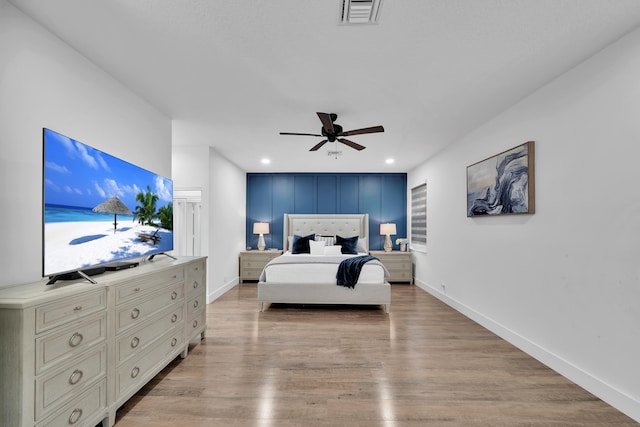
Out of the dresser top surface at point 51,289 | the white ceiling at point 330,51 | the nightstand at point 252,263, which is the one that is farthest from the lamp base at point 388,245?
the dresser top surface at point 51,289

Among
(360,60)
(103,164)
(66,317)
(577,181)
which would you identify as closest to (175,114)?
(103,164)

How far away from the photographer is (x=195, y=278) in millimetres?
2854

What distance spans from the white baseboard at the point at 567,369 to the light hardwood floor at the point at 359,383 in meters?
0.06

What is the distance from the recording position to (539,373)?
2365 mm

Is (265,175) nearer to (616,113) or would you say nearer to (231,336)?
(231,336)

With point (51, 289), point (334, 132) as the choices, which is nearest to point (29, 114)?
point (51, 289)

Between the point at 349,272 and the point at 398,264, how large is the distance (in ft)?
7.45

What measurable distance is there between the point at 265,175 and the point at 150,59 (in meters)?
4.43

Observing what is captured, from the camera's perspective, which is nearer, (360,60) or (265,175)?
(360,60)

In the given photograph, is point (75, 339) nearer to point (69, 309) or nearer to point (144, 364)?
point (69, 309)

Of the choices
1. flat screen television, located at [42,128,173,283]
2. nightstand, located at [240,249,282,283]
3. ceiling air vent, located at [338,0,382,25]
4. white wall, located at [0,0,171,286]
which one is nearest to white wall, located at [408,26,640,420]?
ceiling air vent, located at [338,0,382,25]

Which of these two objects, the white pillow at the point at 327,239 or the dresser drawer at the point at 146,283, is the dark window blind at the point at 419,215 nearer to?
the white pillow at the point at 327,239

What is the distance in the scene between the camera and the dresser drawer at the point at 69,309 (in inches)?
53.0

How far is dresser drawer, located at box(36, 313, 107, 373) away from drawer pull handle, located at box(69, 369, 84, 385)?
0.32 ft
